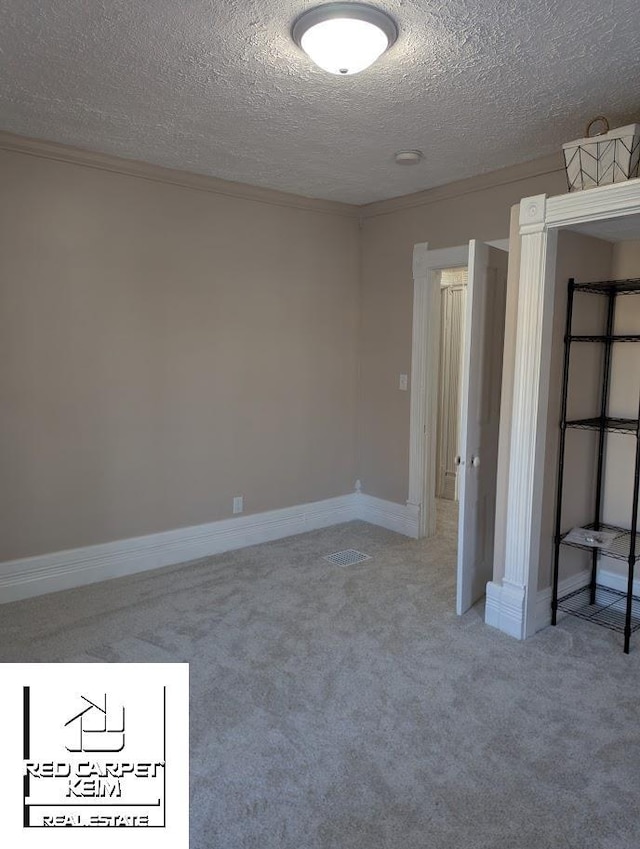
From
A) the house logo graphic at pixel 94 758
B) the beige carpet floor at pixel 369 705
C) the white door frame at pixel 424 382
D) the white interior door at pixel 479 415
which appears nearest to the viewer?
the house logo graphic at pixel 94 758

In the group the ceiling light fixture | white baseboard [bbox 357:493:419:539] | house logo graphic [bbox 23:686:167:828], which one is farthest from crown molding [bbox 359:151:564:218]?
house logo graphic [bbox 23:686:167:828]

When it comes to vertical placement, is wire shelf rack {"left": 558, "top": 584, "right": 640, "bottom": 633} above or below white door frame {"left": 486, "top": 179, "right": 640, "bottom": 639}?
below

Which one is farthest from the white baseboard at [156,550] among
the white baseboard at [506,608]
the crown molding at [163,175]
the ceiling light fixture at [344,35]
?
the ceiling light fixture at [344,35]

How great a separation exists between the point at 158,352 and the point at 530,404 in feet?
7.54

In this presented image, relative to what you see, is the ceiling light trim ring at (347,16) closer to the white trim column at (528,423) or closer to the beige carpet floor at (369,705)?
the white trim column at (528,423)

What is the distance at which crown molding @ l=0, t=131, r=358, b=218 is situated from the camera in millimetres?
3352

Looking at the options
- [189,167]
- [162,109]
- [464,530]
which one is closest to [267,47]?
[162,109]

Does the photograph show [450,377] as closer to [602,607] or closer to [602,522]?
[602,522]

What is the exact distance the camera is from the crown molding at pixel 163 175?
3.35m

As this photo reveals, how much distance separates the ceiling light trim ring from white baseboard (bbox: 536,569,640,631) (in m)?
2.66

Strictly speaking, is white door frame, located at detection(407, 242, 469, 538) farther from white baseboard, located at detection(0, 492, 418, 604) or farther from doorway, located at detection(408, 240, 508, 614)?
doorway, located at detection(408, 240, 508, 614)

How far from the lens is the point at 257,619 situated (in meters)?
3.34

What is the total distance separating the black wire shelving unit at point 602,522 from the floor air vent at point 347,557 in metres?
1.37

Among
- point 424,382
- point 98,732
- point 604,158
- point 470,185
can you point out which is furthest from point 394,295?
point 98,732
